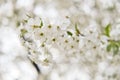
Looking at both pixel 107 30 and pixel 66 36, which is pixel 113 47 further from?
pixel 66 36

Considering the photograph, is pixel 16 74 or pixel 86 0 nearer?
pixel 16 74

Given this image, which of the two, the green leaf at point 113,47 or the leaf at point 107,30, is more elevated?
the leaf at point 107,30

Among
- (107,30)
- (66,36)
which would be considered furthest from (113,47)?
(66,36)

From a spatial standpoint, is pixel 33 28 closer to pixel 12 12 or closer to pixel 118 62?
pixel 12 12

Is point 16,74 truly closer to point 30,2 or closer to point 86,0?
point 30,2

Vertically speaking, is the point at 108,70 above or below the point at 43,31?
below

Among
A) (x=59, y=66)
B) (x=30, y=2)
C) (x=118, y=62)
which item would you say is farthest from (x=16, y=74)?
(x=118, y=62)

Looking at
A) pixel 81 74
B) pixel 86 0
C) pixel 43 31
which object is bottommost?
pixel 81 74

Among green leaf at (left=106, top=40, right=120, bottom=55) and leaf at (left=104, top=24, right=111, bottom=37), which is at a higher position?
leaf at (left=104, top=24, right=111, bottom=37)

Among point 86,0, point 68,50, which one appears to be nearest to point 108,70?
point 68,50
